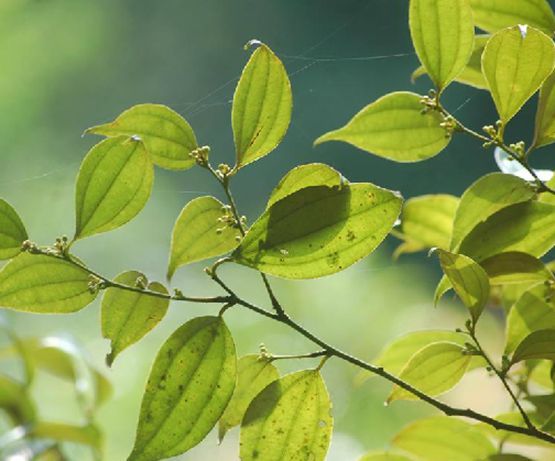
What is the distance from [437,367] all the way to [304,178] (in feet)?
0.43

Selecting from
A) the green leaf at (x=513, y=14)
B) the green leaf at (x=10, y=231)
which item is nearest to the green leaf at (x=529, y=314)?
the green leaf at (x=513, y=14)

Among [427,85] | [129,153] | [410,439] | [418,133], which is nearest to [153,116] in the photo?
[129,153]

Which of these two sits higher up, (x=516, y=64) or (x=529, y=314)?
(x=516, y=64)

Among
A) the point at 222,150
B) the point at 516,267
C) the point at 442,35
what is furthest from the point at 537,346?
the point at 222,150

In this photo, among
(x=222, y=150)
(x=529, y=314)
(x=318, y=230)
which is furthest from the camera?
(x=222, y=150)

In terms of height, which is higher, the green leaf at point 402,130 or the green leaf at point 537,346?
the green leaf at point 402,130

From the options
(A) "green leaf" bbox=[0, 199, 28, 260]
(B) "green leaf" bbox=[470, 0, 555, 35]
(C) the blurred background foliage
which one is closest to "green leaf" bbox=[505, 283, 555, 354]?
(B) "green leaf" bbox=[470, 0, 555, 35]

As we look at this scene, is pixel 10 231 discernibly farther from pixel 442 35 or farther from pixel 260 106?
pixel 442 35

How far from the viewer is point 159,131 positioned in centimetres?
41

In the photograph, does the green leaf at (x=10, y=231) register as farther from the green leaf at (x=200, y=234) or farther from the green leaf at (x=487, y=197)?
the green leaf at (x=487, y=197)

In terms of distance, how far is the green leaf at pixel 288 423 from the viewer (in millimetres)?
386

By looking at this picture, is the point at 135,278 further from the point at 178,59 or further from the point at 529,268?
the point at 178,59

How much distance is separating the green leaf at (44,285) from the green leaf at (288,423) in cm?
9

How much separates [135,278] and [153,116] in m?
0.08
